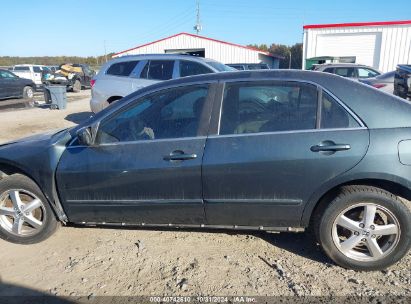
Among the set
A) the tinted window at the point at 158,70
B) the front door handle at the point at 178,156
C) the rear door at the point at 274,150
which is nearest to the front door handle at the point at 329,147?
the rear door at the point at 274,150

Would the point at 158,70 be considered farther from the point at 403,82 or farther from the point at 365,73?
the point at 365,73

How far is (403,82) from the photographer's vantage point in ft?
33.3

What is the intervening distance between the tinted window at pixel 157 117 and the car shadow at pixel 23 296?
1342 millimetres

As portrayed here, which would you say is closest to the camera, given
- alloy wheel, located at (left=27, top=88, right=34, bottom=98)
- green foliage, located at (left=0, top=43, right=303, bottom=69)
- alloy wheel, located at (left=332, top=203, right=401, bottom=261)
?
alloy wheel, located at (left=332, top=203, right=401, bottom=261)

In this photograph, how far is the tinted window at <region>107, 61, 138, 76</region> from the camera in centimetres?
860

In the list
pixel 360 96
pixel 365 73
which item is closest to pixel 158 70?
pixel 360 96

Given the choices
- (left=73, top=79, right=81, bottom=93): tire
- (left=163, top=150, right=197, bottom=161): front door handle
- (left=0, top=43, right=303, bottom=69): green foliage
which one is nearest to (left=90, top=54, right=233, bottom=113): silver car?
(left=163, top=150, right=197, bottom=161): front door handle

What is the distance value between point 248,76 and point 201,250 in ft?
5.50

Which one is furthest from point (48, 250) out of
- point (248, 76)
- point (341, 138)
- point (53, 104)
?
point (53, 104)

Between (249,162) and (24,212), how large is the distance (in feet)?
7.44

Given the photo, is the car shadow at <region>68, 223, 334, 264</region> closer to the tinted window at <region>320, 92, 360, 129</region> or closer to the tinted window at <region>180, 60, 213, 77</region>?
the tinted window at <region>320, 92, 360, 129</region>

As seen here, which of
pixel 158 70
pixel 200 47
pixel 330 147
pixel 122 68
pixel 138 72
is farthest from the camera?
pixel 200 47

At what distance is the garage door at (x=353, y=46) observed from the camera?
2584 centimetres

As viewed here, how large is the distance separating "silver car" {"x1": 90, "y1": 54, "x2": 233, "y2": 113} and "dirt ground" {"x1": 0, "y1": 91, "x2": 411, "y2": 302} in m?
5.10
